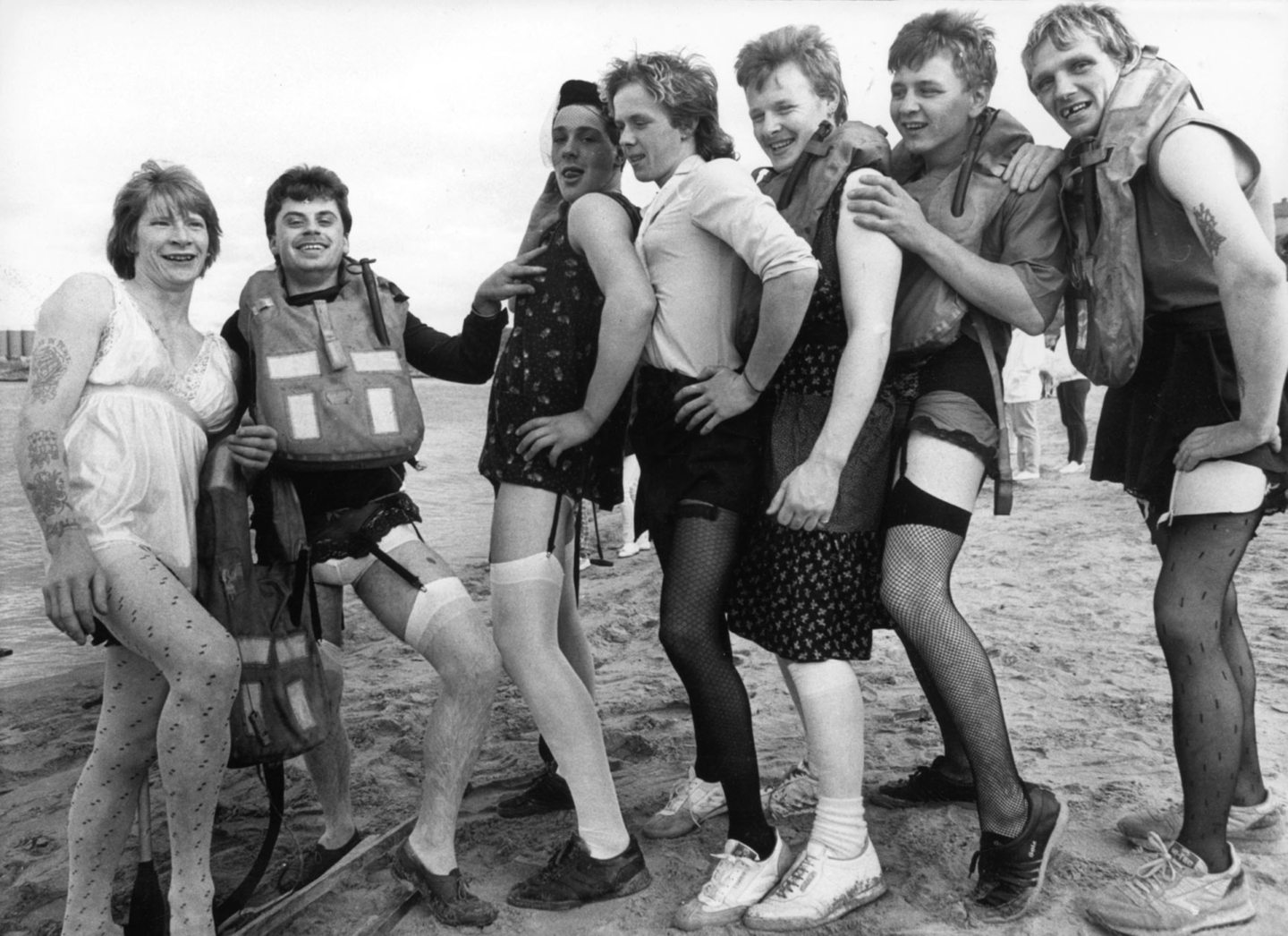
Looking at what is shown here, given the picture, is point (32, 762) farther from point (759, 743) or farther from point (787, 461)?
point (787, 461)

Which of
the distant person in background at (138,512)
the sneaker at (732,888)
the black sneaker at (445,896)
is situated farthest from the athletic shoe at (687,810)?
the distant person in background at (138,512)

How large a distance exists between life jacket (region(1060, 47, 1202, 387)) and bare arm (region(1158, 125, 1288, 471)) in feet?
0.26

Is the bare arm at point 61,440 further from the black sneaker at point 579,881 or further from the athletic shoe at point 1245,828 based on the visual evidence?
the athletic shoe at point 1245,828

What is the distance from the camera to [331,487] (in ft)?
8.64

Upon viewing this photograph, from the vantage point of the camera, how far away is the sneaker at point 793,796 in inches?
118

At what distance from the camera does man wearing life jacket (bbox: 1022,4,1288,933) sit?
2.21 m

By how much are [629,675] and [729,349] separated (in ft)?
7.91

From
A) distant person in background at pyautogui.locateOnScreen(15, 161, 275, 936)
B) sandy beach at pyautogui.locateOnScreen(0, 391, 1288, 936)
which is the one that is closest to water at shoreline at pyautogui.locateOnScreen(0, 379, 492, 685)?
sandy beach at pyautogui.locateOnScreen(0, 391, 1288, 936)

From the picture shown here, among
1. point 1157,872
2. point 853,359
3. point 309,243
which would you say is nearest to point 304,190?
point 309,243

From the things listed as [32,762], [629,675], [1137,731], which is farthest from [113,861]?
[1137,731]

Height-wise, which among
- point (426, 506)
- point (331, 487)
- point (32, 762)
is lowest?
point (426, 506)

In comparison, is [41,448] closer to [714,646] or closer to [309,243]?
[309,243]

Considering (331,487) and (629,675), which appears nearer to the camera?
(331,487)

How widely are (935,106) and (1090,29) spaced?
38cm
